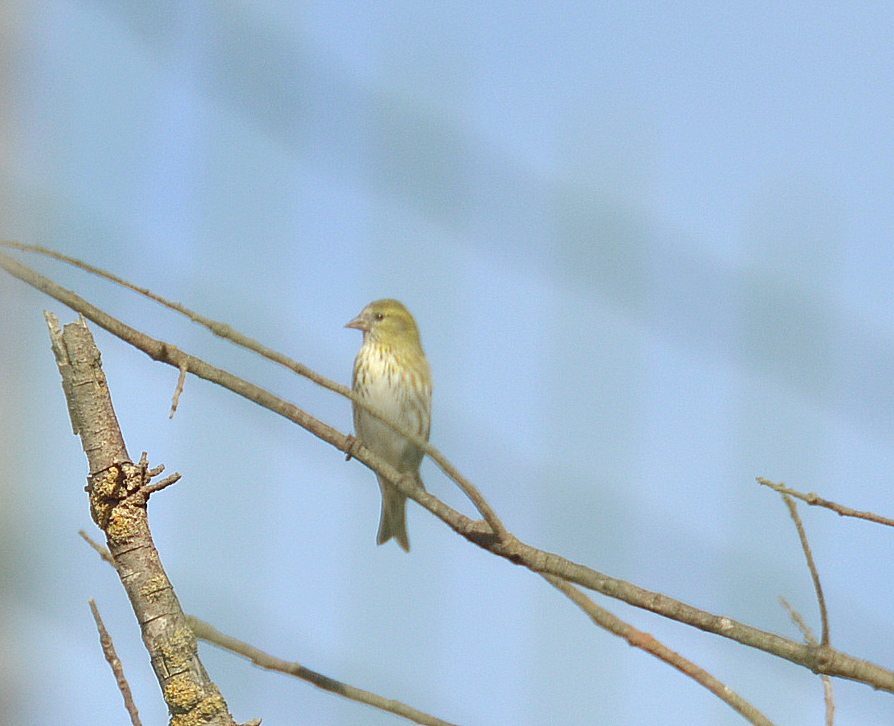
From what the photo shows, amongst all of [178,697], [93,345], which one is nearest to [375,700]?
[178,697]

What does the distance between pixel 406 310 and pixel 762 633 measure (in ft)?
23.3

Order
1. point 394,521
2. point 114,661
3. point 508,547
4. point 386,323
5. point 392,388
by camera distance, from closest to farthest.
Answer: point 114,661 < point 508,547 < point 392,388 < point 386,323 < point 394,521

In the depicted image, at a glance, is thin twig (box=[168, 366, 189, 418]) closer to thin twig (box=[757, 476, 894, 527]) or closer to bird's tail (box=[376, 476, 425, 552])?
thin twig (box=[757, 476, 894, 527])

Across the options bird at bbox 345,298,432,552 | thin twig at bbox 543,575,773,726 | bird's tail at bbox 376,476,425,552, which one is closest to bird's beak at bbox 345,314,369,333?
bird at bbox 345,298,432,552

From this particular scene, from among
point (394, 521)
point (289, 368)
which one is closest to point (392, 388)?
point (394, 521)

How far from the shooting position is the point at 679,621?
110 inches

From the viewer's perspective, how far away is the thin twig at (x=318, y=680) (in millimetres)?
2404

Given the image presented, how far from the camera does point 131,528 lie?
2490 mm

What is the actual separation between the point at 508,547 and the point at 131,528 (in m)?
0.94

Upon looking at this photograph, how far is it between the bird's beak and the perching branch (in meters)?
6.44

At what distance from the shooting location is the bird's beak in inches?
376

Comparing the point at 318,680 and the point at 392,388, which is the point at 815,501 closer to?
the point at 318,680

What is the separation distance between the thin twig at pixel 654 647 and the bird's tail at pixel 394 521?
679 centimetres

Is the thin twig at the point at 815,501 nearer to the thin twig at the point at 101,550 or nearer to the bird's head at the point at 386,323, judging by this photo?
the thin twig at the point at 101,550
